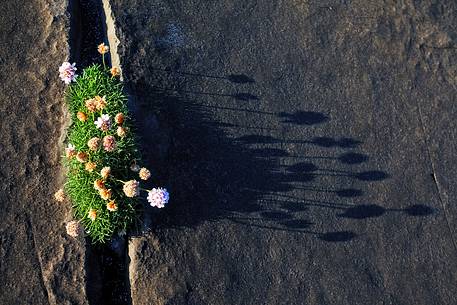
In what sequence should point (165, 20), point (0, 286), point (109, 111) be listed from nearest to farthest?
point (0, 286), point (109, 111), point (165, 20)

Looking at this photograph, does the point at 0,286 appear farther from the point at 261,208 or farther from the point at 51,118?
the point at 261,208

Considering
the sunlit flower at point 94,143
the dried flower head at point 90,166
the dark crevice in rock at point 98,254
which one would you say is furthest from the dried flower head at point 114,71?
the dried flower head at point 90,166

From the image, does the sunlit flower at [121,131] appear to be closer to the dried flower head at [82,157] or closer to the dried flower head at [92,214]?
the dried flower head at [82,157]

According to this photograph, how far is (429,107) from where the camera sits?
449 centimetres

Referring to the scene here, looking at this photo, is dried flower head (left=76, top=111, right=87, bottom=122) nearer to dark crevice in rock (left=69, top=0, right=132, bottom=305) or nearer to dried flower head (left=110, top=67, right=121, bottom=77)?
dried flower head (left=110, top=67, right=121, bottom=77)

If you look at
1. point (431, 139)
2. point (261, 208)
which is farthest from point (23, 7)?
point (431, 139)

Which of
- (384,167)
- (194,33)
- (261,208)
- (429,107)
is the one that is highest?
(194,33)

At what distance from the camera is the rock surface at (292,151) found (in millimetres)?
3924

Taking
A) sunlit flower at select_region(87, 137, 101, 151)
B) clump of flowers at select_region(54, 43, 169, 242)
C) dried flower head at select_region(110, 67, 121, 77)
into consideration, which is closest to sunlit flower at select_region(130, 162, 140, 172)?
clump of flowers at select_region(54, 43, 169, 242)

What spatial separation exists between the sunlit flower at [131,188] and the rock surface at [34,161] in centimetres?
46

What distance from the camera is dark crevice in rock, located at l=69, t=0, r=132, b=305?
380 cm

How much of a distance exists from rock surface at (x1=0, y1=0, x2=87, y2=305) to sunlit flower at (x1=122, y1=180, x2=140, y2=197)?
46 cm

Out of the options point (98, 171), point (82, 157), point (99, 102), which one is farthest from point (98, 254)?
point (99, 102)

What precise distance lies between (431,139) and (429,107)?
0.25 m
